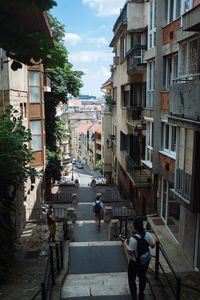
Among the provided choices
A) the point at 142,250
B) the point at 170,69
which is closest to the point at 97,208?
the point at 170,69

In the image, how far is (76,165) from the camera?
8425 centimetres

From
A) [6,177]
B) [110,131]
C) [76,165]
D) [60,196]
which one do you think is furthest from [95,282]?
[76,165]

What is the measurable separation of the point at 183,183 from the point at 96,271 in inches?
160

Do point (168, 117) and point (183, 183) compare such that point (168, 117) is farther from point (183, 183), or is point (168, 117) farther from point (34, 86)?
point (34, 86)

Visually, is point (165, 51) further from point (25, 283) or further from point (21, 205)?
point (25, 283)

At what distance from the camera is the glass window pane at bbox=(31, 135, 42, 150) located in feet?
63.1

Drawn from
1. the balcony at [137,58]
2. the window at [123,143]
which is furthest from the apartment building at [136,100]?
the window at [123,143]

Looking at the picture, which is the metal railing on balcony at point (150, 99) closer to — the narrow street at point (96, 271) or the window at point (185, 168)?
the window at point (185, 168)

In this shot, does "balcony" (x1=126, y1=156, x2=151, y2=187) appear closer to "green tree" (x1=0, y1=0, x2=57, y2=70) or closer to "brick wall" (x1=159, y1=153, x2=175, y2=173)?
"brick wall" (x1=159, y1=153, x2=175, y2=173)

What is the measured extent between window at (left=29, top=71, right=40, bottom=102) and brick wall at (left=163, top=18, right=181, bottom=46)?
8.66m

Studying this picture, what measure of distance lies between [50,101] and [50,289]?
823 inches

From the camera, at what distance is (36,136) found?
1948 cm

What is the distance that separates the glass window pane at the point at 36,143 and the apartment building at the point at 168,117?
6.13 m

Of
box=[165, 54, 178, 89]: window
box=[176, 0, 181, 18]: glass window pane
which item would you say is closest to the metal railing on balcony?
box=[165, 54, 178, 89]: window
